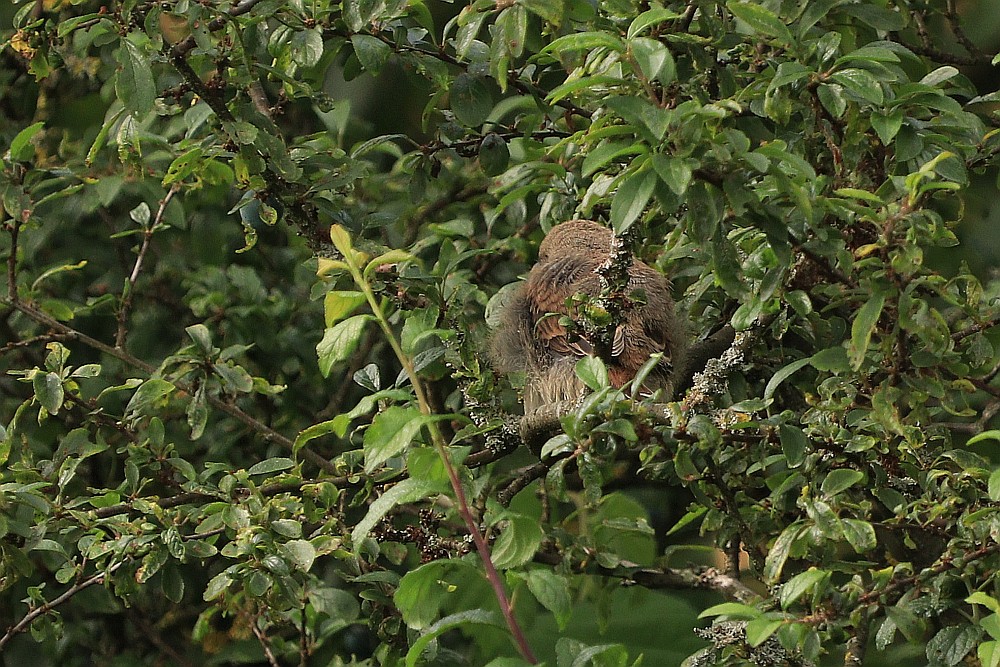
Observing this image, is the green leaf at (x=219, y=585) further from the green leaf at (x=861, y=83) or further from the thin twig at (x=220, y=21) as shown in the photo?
the green leaf at (x=861, y=83)

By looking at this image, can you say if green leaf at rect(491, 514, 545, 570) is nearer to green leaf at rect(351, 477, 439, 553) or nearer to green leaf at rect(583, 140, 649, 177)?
green leaf at rect(351, 477, 439, 553)

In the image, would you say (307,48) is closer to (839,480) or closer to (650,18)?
(650,18)

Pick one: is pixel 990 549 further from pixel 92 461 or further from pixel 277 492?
pixel 92 461

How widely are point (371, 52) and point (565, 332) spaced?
60 cm

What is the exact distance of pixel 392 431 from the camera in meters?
0.96

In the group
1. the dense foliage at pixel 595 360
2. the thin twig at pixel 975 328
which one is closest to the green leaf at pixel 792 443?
the dense foliage at pixel 595 360

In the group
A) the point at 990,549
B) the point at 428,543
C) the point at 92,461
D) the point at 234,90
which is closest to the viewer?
the point at 990,549

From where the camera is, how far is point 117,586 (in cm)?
137

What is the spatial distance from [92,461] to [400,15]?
128 cm

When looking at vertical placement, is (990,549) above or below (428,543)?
above

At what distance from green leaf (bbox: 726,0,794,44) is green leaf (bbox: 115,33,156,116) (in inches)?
26.7

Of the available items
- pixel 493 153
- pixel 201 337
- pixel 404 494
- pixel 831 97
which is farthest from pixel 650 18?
pixel 201 337

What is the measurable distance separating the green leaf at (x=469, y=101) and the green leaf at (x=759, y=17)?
43 cm

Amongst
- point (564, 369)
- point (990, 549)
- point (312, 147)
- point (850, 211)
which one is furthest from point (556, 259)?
point (990, 549)
